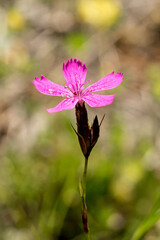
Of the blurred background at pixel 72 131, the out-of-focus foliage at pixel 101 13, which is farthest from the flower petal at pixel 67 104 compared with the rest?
the out-of-focus foliage at pixel 101 13

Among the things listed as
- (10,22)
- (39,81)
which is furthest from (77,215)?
(10,22)

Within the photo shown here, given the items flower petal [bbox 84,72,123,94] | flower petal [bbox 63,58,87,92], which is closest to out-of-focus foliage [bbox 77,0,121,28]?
flower petal [bbox 63,58,87,92]

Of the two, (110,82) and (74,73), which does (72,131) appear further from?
(110,82)

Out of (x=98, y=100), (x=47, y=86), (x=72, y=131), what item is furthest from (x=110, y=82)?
(x=72, y=131)

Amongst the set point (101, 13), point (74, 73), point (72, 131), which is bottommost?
point (72, 131)

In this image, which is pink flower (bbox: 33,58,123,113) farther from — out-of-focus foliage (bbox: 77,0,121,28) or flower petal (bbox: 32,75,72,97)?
out-of-focus foliage (bbox: 77,0,121,28)

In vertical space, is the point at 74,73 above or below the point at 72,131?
above

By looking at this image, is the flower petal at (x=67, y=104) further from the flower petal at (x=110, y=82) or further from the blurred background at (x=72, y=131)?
the blurred background at (x=72, y=131)
